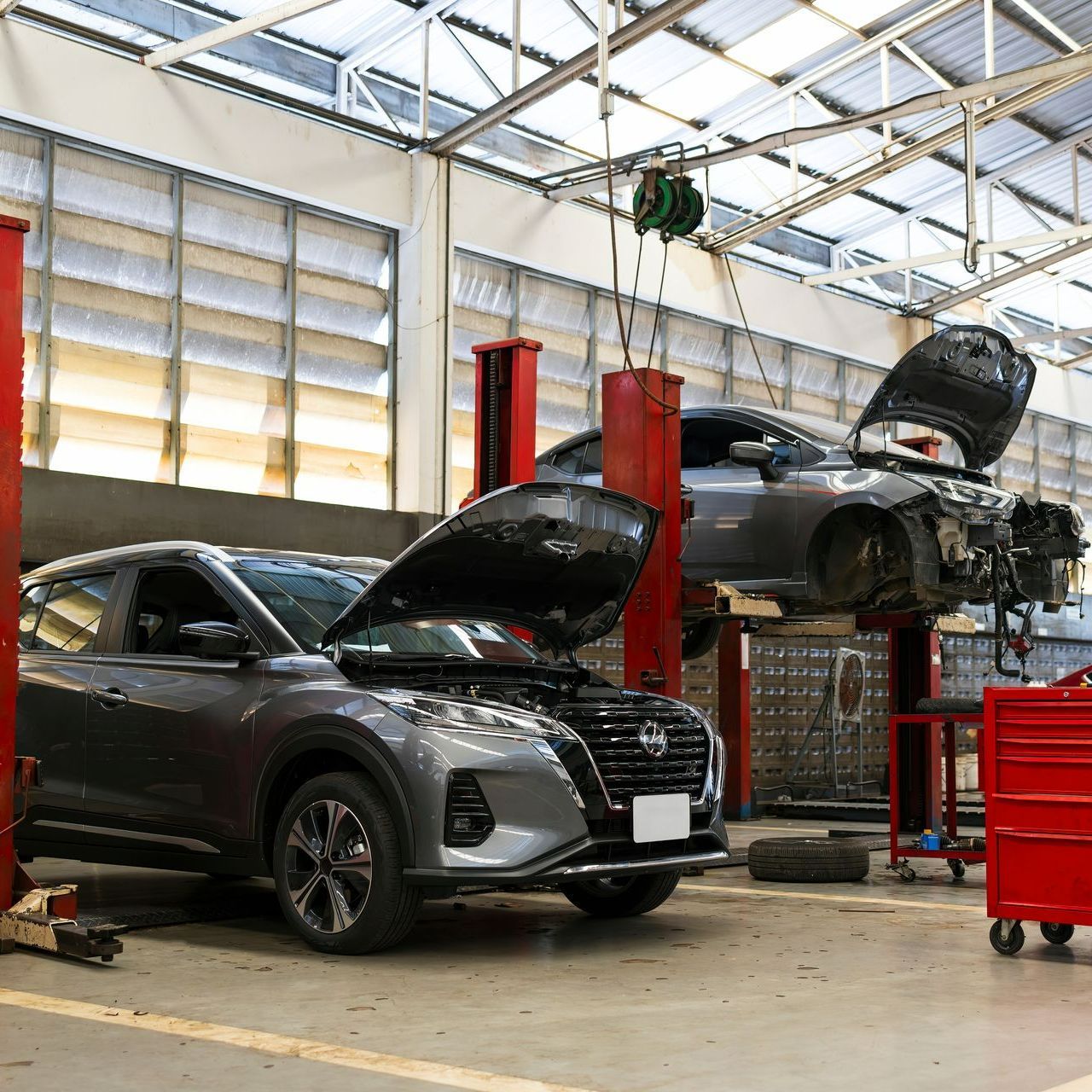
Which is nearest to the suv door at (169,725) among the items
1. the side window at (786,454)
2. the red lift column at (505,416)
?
the red lift column at (505,416)

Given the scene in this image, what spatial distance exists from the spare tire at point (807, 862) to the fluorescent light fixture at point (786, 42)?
1138 cm

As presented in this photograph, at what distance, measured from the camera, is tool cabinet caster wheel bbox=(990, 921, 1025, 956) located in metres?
5.23

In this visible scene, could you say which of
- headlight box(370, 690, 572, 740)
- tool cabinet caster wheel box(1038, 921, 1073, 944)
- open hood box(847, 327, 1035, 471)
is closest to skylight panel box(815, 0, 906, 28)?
open hood box(847, 327, 1035, 471)

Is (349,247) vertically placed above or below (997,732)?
above

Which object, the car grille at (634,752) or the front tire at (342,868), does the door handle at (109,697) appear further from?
the car grille at (634,752)

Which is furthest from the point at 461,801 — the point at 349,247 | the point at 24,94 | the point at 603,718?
the point at 349,247

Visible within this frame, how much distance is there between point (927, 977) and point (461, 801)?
1.68 meters

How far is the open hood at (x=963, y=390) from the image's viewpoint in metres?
7.77

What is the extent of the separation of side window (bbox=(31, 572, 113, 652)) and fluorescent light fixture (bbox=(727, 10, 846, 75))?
488 inches

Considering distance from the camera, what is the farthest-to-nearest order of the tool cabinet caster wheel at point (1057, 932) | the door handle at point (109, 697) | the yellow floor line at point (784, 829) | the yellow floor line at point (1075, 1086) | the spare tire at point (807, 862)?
the yellow floor line at point (784, 829)
the spare tire at point (807, 862)
the door handle at point (109, 697)
the tool cabinet caster wheel at point (1057, 932)
the yellow floor line at point (1075, 1086)

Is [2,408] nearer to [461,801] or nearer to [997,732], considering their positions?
[461,801]

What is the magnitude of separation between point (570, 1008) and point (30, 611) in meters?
3.61

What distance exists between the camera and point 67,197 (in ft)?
Result: 42.7

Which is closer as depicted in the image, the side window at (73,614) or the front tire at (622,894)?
the front tire at (622,894)
